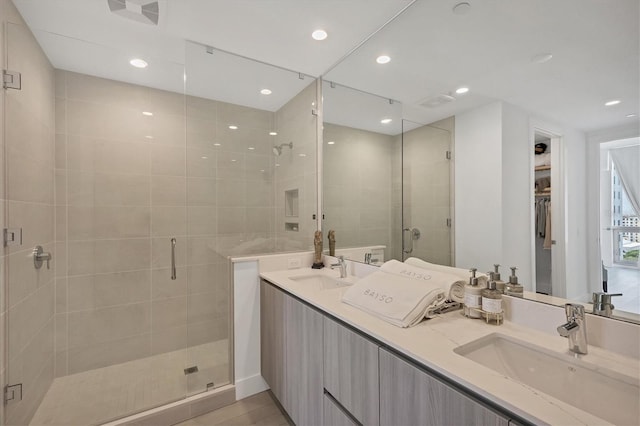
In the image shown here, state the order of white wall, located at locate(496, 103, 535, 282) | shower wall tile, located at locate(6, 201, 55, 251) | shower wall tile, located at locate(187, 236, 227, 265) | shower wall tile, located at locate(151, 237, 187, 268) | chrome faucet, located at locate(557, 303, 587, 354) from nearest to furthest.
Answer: chrome faucet, located at locate(557, 303, 587, 354) < white wall, located at locate(496, 103, 535, 282) < shower wall tile, located at locate(6, 201, 55, 251) < shower wall tile, located at locate(187, 236, 227, 265) < shower wall tile, located at locate(151, 237, 187, 268)

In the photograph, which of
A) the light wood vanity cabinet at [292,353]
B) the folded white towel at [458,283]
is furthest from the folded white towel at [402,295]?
the light wood vanity cabinet at [292,353]

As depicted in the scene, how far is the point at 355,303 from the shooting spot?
128cm

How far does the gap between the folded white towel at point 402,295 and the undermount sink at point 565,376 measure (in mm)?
210

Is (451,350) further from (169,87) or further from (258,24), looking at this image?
(169,87)

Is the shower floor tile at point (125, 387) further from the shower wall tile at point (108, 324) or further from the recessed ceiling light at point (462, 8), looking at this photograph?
Answer: the recessed ceiling light at point (462, 8)

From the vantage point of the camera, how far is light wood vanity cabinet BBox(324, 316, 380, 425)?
103 cm

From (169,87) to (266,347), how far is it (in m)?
2.30

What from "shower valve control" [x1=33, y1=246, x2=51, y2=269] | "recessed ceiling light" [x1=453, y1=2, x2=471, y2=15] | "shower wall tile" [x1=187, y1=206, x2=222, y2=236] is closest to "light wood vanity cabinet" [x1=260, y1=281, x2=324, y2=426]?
"shower wall tile" [x1=187, y1=206, x2=222, y2=236]

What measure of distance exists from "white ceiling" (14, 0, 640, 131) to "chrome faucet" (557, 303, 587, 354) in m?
0.62

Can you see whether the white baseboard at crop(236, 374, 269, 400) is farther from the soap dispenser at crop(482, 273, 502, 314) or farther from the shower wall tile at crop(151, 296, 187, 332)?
the soap dispenser at crop(482, 273, 502, 314)

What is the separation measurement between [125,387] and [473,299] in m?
2.42

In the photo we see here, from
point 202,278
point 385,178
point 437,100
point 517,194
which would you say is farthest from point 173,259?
point 517,194

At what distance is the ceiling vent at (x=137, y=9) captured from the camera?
1565mm

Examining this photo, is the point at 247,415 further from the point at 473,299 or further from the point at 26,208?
the point at 26,208
